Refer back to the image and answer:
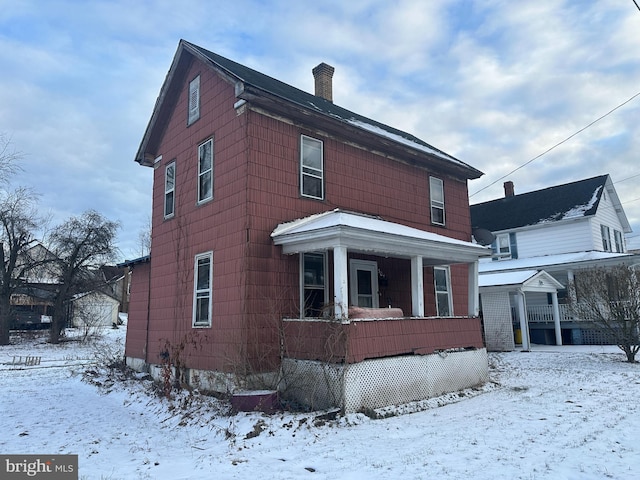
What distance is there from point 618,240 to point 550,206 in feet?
16.8

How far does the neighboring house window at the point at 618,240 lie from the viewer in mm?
26625

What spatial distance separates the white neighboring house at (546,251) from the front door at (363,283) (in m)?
6.95

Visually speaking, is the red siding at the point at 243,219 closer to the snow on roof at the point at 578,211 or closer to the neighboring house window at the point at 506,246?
the snow on roof at the point at 578,211

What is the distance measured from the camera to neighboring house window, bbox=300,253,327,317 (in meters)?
10.3

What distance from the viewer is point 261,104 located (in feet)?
33.4

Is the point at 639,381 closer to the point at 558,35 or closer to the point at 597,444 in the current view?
the point at 597,444

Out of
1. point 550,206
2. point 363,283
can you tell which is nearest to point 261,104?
point 363,283

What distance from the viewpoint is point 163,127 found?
1402cm

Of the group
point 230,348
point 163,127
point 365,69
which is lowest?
point 230,348

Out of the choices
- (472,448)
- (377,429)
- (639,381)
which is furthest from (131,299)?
(639,381)

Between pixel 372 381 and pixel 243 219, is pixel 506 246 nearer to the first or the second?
pixel 372 381

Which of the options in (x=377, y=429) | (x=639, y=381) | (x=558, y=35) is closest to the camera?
(x=377, y=429)

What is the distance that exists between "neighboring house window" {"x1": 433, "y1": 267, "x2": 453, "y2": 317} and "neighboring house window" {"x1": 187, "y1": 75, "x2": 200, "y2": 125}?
8491mm

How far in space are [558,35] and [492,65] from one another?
225cm
